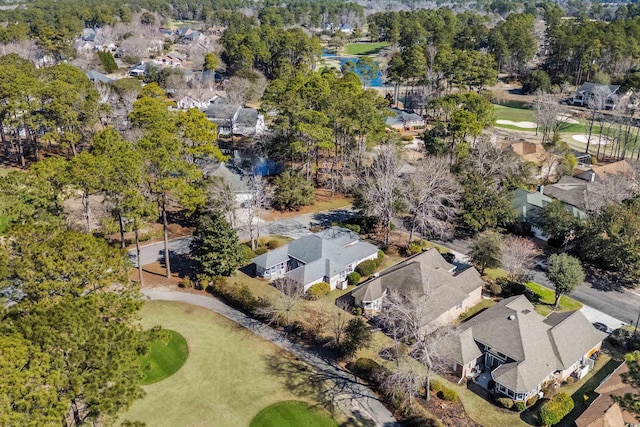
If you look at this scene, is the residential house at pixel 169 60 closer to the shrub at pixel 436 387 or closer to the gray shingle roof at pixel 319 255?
the gray shingle roof at pixel 319 255

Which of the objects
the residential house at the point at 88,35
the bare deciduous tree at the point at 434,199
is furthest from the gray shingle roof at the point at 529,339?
the residential house at the point at 88,35

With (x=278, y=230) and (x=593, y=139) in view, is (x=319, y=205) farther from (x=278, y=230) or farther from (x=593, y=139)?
(x=593, y=139)

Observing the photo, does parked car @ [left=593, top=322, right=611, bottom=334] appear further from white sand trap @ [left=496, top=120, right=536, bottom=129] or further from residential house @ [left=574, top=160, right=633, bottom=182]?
white sand trap @ [left=496, top=120, right=536, bottom=129]

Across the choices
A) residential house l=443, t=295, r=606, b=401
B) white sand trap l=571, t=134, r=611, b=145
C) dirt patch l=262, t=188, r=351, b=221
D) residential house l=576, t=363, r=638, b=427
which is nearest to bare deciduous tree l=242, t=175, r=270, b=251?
dirt patch l=262, t=188, r=351, b=221

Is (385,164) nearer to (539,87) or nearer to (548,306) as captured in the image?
(548,306)

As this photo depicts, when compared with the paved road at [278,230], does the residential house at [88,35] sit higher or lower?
higher

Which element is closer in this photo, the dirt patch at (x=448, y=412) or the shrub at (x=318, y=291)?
the dirt patch at (x=448, y=412)

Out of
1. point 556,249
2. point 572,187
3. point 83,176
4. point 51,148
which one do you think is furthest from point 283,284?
point 51,148
